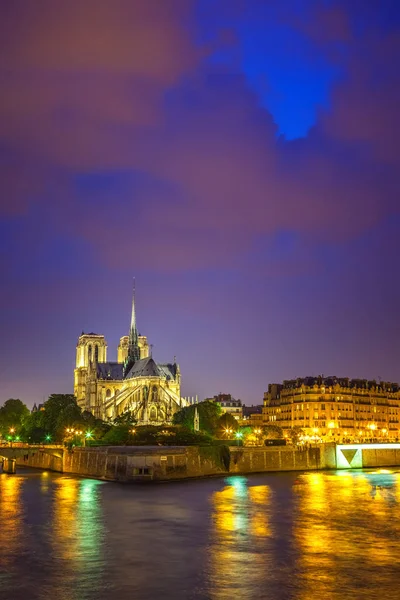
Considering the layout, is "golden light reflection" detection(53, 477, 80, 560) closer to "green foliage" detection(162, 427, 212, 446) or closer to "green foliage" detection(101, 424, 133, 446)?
"green foliage" detection(162, 427, 212, 446)

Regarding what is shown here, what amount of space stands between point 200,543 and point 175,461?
4654 cm

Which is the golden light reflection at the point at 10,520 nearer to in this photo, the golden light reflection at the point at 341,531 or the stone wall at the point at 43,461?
the golden light reflection at the point at 341,531

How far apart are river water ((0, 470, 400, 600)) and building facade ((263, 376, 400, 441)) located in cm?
9119

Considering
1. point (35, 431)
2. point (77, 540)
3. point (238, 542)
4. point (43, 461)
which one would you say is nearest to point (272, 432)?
point (35, 431)

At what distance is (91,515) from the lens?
65.6 m

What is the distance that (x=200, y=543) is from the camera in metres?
53.0

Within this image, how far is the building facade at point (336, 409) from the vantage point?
179 meters

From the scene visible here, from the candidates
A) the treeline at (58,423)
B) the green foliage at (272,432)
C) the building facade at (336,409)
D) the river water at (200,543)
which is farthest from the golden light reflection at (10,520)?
the building facade at (336,409)

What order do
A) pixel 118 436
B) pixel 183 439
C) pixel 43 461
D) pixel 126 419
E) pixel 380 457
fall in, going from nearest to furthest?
1. pixel 183 439
2. pixel 43 461
3. pixel 380 457
4. pixel 118 436
5. pixel 126 419

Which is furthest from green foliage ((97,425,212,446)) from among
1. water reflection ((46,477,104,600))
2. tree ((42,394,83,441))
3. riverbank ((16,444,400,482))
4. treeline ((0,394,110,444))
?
water reflection ((46,477,104,600))

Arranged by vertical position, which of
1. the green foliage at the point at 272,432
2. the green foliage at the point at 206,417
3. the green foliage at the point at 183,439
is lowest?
the green foliage at the point at 183,439

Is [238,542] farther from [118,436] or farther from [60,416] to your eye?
[60,416]

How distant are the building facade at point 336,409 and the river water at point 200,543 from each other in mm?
91192

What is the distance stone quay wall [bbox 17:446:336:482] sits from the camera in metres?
96.6
